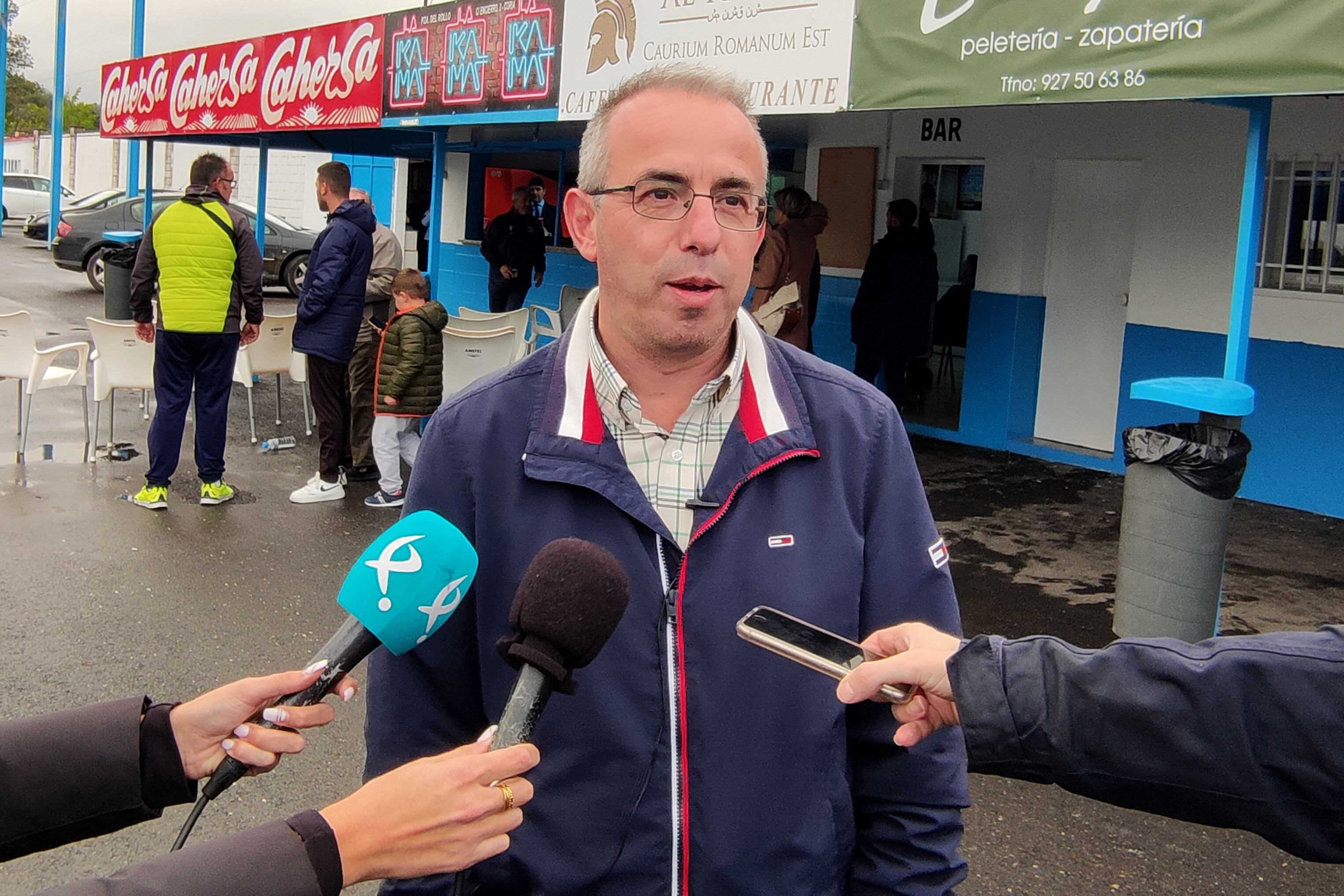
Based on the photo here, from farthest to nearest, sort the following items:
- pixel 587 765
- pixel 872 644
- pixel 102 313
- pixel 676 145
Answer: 1. pixel 102 313
2. pixel 676 145
3. pixel 587 765
4. pixel 872 644

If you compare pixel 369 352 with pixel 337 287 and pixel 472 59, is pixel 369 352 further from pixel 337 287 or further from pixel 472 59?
pixel 472 59

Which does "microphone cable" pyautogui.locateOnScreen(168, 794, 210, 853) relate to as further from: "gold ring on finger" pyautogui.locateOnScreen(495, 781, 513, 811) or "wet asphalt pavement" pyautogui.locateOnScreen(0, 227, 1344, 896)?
"wet asphalt pavement" pyautogui.locateOnScreen(0, 227, 1344, 896)

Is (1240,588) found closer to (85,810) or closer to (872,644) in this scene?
(872,644)

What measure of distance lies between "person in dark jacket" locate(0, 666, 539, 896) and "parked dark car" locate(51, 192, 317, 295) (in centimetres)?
2132

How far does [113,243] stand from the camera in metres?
22.6

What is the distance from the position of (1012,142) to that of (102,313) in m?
14.2

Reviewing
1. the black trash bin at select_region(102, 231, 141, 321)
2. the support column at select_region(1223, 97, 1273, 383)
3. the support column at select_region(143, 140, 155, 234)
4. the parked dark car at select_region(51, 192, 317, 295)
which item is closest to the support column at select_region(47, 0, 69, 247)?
the parked dark car at select_region(51, 192, 317, 295)

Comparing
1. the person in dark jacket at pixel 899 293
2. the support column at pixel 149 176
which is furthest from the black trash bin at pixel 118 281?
the person in dark jacket at pixel 899 293

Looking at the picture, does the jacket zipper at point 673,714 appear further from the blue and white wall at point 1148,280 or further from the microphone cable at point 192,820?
the blue and white wall at point 1148,280

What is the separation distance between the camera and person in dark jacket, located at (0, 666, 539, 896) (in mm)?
1399

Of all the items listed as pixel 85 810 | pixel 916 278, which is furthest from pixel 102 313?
pixel 85 810

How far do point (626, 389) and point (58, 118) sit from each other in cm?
3138

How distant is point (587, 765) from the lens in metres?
1.94

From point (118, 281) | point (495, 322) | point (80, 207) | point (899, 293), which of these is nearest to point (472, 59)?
point (495, 322)
